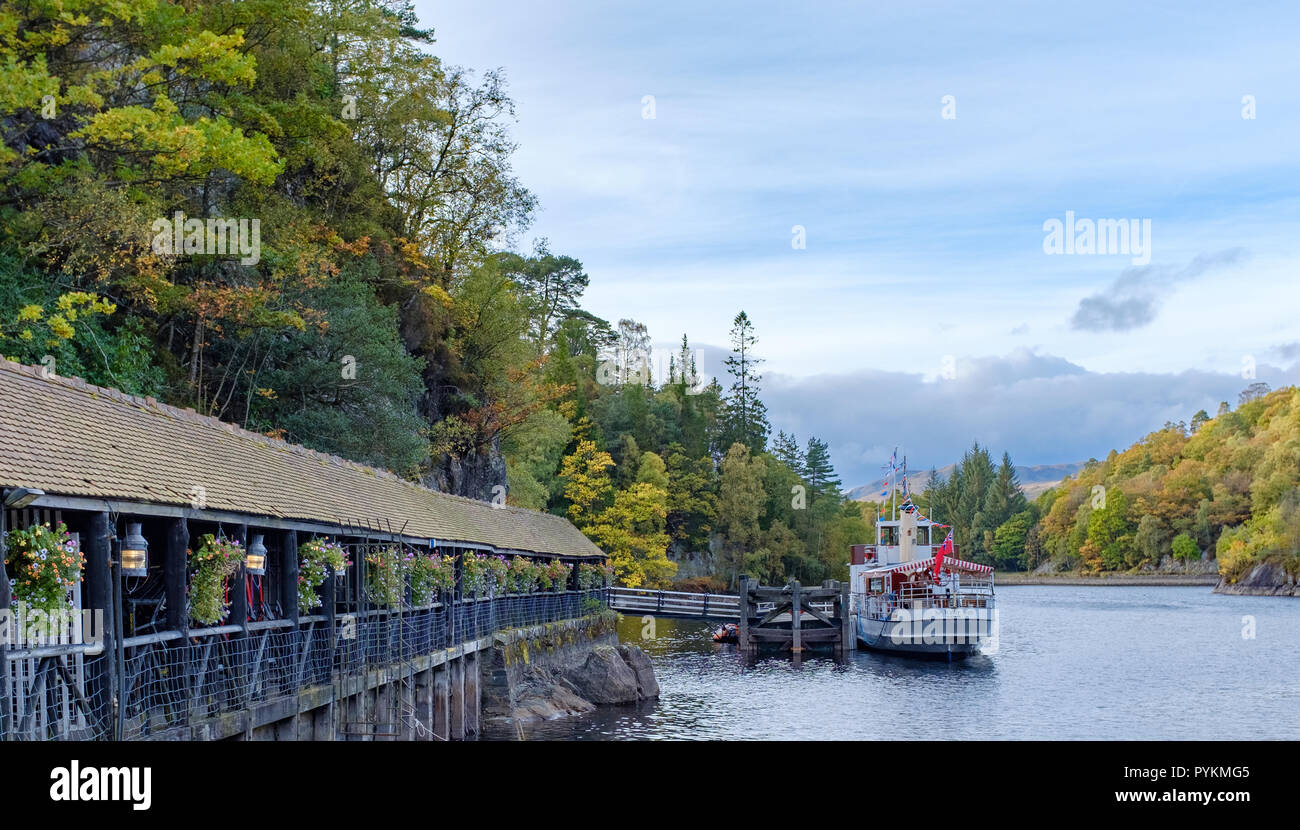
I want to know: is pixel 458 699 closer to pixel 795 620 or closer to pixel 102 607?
pixel 102 607

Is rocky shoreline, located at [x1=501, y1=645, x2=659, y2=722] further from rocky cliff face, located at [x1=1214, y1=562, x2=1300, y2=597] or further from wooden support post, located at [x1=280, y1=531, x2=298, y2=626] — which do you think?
rocky cliff face, located at [x1=1214, y1=562, x2=1300, y2=597]

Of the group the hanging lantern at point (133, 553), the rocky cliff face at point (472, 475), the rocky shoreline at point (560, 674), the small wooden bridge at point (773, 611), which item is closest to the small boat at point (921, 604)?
the small wooden bridge at point (773, 611)

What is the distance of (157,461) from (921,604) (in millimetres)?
44060

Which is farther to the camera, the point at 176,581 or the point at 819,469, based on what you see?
the point at 819,469

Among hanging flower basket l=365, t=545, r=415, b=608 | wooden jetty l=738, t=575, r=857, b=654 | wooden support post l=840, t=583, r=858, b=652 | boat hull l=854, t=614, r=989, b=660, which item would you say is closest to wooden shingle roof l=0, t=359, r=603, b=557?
hanging flower basket l=365, t=545, r=415, b=608

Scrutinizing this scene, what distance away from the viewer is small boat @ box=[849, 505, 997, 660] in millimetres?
51750

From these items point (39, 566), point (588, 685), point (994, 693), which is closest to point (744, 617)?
point (994, 693)

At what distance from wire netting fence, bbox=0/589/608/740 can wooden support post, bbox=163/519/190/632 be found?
202 mm

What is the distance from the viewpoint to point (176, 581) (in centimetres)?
1406

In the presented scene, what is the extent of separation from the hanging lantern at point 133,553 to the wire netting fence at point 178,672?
80 centimetres

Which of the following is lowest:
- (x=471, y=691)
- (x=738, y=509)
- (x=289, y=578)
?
(x=471, y=691)

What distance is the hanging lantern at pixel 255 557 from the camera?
53.0ft
